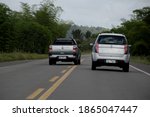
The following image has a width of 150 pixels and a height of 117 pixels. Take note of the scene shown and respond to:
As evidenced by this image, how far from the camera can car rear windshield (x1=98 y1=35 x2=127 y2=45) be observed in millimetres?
22975

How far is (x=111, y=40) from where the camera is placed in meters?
23.1

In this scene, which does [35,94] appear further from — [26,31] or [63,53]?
[26,31]

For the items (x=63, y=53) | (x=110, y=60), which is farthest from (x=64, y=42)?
(x=110, y=60)

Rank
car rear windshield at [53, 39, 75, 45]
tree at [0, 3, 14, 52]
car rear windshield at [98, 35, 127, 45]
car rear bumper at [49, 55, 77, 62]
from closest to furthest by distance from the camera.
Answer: car rear windshield at [98, 35, 127, 45]
car rear bumper at [49, 55, 77, 62]
car rear windshield at [53, 39, 75, 45]
tree at [0, 3, 14, 52]

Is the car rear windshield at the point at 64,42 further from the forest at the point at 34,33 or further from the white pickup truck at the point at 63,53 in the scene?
the forest at the point at 34,33

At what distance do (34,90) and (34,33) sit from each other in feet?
250

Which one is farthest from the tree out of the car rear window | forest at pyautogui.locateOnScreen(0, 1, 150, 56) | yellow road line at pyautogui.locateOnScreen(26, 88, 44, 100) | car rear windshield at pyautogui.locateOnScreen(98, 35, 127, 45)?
yellow road line at pyautogui.locateOnScreen(26, 88, 44, 100)

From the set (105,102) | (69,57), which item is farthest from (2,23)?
(105,102)

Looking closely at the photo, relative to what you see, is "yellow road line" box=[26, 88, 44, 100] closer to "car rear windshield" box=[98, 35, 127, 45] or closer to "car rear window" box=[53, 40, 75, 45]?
"car rear windshield" box=[98, 35, 127, 45]

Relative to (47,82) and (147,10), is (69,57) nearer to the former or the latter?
(47,82)

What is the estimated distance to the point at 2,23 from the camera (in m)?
87.8

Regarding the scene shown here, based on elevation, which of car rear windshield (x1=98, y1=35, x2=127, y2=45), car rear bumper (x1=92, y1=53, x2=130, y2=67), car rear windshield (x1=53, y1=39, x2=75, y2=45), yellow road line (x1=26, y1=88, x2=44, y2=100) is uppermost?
car rear windshield (x1=98, y1=35, x2=127, y2=45)

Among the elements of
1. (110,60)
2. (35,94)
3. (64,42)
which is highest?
(64,42)

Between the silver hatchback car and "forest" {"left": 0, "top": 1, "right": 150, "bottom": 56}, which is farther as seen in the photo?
"forest" {"left": 0, "top": 1, "right": 150, "bottom": 56}
